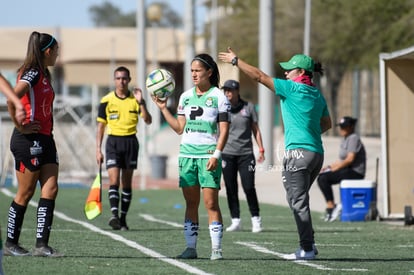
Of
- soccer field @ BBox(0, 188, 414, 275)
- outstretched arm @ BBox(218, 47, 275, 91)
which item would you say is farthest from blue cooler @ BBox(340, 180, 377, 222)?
outstretched arm @ BBox(218, 47, 275, 91)

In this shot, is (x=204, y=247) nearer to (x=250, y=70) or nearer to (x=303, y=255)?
(x=303, y=255)

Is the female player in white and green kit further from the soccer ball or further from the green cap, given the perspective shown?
the green cap

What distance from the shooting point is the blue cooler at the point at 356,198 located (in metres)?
19.7

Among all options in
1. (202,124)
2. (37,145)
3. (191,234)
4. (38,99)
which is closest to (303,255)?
(191,234)

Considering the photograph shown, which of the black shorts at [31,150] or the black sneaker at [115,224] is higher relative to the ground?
the black shorts at [31,150]

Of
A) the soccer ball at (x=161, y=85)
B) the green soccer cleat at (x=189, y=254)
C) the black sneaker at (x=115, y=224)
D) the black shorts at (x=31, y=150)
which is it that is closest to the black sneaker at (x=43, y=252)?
the black shorts at (x=31, y=150)

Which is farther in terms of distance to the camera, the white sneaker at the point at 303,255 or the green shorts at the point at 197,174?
the white sneaker at the point at 303,255

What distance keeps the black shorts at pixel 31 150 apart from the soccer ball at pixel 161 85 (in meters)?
1.15

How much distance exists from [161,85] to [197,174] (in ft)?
3.17

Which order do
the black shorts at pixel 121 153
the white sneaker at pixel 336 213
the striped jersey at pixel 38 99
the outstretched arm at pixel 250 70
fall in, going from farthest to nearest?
the white sneaker at pixel 336 213, the black shorts at pixel 121 153, the striped jersey at pixel 38 99, the outstretched arm at pixel 250 70

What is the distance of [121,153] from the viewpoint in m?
16.8

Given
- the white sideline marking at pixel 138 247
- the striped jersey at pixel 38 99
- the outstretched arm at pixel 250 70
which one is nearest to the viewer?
the white sideline marking at pixel 138 247

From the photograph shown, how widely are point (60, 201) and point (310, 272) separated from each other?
45.4 feet

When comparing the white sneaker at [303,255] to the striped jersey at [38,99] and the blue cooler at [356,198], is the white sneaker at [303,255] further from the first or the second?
the blue cooler at [356,198]
